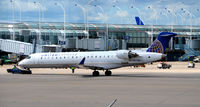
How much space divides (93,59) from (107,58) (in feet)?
6.23

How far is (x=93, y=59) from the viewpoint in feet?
138

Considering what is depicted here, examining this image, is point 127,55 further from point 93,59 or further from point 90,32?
point 90,32

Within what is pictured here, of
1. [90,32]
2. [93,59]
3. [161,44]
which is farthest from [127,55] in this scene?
[90,32]

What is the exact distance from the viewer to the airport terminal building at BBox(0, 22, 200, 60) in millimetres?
99438

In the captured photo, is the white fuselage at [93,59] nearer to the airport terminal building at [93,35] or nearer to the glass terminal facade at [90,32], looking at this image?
the airport terminal building at [93,35]

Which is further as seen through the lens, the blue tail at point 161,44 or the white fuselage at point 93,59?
the blue tail at point 161,44

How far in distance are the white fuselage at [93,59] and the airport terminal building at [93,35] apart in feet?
151

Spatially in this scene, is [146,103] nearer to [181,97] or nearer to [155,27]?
[181,97]

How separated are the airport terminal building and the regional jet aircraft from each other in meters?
47.3

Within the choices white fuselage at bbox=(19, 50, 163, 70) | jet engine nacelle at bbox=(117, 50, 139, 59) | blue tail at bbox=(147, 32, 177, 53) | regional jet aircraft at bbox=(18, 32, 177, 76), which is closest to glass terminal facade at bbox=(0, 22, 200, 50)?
white fuselage at bbox=(19, 50, 163, 70)

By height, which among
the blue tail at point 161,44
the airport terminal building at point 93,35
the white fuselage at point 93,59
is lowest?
the white fuselage at point 93,59

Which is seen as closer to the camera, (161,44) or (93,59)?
(161,44)

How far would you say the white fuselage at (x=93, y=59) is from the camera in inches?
1549

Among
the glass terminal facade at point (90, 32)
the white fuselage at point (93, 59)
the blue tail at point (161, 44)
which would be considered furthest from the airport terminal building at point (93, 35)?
the blue tail at point (161, 44)
